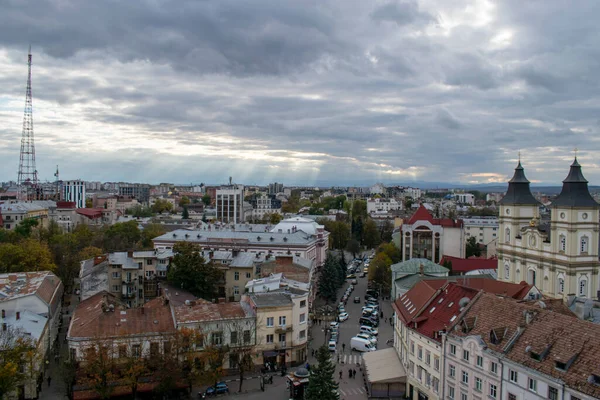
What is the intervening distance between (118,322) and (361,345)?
2034 centimetres

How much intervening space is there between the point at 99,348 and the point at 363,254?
84.9 m

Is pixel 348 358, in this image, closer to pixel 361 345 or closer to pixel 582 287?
pixel 361 345

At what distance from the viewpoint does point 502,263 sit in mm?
59781

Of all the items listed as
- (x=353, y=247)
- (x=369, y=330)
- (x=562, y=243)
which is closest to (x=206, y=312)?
(x=369, y=330)

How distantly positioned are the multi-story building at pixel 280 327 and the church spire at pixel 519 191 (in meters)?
30.0

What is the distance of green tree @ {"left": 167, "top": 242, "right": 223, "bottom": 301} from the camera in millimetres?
52459

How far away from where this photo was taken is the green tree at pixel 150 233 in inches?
3372

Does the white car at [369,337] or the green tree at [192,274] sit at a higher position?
the green tree at [192,274]

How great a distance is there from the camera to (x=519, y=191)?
59188 millimetres

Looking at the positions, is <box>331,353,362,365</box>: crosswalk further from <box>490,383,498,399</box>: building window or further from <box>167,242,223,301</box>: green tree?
<box>167,242,223,301</box>: green tree

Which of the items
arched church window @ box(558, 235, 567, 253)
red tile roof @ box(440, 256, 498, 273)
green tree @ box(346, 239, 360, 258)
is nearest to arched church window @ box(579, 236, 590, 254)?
arched church window @ box(558, 235, 567, 253)

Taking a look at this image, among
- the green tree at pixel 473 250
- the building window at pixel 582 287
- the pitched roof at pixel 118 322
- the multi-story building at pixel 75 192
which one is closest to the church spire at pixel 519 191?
the building window at pixel 582 287

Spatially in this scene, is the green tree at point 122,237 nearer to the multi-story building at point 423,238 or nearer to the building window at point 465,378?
the multi-story building at point 423,238

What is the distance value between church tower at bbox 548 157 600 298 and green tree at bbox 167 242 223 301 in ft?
115
